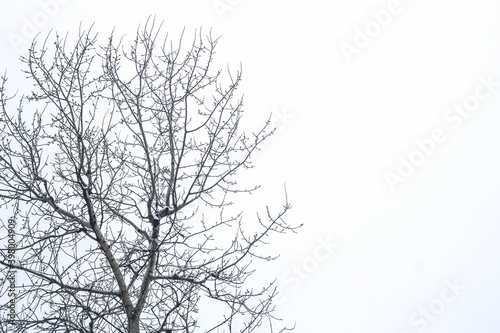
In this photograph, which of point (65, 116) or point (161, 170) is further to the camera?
point (161, 170)

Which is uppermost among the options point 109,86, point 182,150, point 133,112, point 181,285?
point 109,86

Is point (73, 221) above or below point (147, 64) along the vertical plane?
below

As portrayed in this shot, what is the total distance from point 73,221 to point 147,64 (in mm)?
1532

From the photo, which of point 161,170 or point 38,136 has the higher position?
point 38,136

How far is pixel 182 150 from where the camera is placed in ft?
18.8

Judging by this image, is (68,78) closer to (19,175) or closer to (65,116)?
(65,116)

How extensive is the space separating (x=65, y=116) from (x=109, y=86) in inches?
26.3

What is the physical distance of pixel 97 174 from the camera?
5484 millimetres

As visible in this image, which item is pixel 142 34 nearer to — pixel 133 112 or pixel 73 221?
pixel 133 112

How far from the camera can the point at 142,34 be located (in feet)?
19.2

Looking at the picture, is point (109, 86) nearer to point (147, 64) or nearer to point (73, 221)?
point (147, 64)

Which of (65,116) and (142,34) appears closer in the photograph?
(65,116)

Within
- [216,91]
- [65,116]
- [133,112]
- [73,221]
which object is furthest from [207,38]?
[73,221]

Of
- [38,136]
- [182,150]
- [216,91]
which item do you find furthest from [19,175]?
[216,91]
